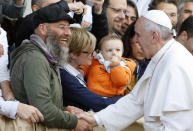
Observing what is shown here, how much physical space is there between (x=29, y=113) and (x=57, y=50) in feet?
3.02

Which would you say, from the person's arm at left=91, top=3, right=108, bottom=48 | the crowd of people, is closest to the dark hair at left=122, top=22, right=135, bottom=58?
the crowd of people

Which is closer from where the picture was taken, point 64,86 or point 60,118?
point 60,118

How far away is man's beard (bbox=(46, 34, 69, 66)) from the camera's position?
4.44 metres

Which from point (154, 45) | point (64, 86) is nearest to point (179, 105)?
point (154, 45)

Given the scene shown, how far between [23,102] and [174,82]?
4.89ft

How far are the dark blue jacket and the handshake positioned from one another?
15 cm

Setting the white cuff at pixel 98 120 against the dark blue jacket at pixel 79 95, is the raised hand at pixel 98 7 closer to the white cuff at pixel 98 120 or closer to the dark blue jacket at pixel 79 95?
the dark blue jacket at pixel 79 95

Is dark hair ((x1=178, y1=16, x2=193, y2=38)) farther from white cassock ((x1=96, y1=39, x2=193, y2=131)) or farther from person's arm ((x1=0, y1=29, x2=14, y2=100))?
person's arm ((x1=0, y1=29, x2=14, y2=100))

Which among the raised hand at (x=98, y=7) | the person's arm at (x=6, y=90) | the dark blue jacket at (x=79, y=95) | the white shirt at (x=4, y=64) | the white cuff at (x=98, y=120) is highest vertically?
the raised hand at (x=98, y=7)

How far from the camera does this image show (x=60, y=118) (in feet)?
13.3

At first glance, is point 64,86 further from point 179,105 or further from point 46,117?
point 179,105

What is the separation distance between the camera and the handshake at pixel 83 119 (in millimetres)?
4348

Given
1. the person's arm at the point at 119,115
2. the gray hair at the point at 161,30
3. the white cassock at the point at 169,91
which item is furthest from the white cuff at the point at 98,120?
the gray hair at the point at 161,30

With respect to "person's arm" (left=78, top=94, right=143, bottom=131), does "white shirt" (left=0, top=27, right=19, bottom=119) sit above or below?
above
